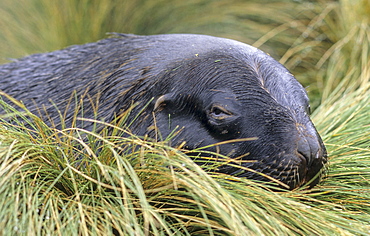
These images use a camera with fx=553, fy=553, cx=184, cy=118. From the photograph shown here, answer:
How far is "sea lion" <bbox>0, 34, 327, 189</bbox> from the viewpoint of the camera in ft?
9.76

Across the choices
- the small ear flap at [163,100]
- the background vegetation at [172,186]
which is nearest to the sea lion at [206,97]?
the small ear flap at [163,100]

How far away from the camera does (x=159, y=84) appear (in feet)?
11.0

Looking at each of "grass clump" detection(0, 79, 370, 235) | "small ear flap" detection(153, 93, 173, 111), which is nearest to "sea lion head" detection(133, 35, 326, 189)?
"small ear flap" detection(153, 93, 173, 111)

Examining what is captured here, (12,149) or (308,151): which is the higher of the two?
(12,149)

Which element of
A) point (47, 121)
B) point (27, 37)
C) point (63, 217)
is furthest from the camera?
point (27, 37)

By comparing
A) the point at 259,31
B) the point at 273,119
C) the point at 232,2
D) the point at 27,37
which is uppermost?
the point at 27,37

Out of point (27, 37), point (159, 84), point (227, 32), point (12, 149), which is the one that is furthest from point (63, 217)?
point (27, 37)

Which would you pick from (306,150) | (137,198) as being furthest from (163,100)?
(306,150)

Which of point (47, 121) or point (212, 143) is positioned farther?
point (47, 121)

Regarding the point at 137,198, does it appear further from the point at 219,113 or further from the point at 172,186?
the point at 219,113

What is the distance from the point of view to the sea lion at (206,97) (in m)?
2.97

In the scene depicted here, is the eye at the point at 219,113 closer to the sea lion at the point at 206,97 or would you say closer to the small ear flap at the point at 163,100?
the sea lion at the point at 206,97

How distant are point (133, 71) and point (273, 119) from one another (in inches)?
39.6

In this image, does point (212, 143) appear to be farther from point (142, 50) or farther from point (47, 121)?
point (47, 121)
